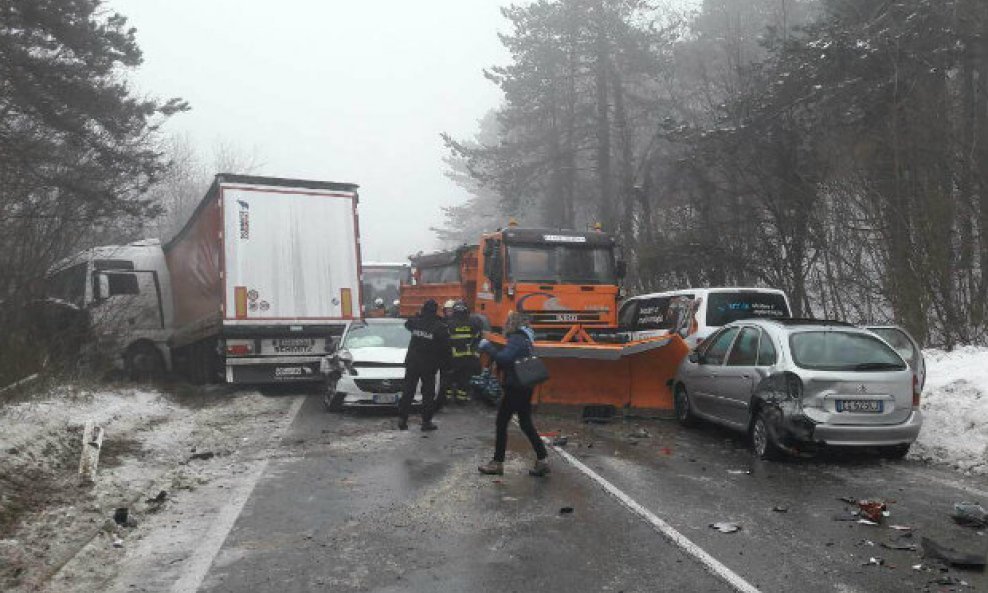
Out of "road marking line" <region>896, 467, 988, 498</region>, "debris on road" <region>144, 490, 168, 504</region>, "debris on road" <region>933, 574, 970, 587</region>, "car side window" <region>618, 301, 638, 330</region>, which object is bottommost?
"road marking line" <region>896, 467, 988, 498</region>

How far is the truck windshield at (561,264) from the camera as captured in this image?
14.2 metres

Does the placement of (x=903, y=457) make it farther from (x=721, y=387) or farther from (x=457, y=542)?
(x=457, y=542)

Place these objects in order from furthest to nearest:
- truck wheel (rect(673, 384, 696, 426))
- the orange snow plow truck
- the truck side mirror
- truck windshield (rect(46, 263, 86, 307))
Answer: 1. the truck side mirror
2. the orange snow plow truck
3. truck windshield (rect(46, 263, 86, 307))
4. truck wheel (rect(673, 384, 696, 426))

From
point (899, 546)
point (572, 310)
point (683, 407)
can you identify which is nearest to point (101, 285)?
point (572, 310)

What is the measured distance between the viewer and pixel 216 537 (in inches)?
235

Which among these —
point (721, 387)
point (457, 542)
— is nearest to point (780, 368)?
point (721, 387)

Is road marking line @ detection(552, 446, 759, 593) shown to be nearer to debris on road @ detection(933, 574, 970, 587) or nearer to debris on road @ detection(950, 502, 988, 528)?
debris on road @ detection(933, 574, 970, 587)

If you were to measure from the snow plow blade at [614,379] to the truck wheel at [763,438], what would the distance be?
279cm

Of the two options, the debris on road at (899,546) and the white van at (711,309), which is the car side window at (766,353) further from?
the debris on road at (899,546)

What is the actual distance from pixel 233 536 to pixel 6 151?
31.1 feet

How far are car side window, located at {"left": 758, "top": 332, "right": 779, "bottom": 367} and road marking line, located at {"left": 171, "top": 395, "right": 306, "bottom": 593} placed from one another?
569 centimetres

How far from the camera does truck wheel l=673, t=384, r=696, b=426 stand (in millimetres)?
11289

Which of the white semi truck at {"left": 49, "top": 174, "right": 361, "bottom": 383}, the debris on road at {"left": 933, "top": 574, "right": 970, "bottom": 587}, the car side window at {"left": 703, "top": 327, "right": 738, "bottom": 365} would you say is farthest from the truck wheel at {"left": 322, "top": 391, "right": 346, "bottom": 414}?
the debris on road at {"left": 933, "top": 574, "right": 970, "bottom": 587}

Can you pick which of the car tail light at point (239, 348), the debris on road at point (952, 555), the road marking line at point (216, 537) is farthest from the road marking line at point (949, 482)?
the car tail light at point (239, 348)
